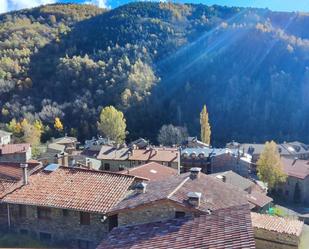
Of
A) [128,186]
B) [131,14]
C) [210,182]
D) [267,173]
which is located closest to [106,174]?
[128,186]

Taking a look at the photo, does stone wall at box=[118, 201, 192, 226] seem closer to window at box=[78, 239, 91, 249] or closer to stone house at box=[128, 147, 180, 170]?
window at box=[78, 239, 91, 249]

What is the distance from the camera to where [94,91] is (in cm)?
11488

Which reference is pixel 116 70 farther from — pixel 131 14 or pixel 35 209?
pixel 35 209

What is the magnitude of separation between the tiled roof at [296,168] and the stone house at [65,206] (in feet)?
122

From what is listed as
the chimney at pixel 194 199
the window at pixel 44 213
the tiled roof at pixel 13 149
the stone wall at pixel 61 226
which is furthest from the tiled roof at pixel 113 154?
the chimney at pixel 194 199

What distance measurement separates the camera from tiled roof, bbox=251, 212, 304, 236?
14.6 m

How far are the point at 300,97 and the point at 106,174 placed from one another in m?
104

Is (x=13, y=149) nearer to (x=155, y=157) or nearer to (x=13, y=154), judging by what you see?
(x=13, y=154)

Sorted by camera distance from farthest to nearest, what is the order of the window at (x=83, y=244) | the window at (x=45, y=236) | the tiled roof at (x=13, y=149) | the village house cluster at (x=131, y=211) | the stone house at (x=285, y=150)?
1. the stone house at (x=285, y=150)
2. the tiled roof at (x=13, y=149)
3. the window at (x=45, y=236)
4. the window at (x=83, y=244)
5. the village house cluster at (x=131, y=211)

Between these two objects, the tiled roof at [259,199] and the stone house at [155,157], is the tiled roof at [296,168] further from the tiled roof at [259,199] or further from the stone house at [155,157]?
the tiled roof at [259,199]

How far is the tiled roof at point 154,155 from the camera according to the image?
147ft

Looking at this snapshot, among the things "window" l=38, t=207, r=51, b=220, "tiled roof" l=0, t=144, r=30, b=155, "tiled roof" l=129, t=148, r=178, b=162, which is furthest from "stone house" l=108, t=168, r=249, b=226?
"tiled roof" l=0, t=144, r=30, b=155

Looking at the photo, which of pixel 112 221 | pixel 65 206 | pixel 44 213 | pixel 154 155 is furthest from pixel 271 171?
pixel 65 206

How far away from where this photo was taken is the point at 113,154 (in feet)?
158
